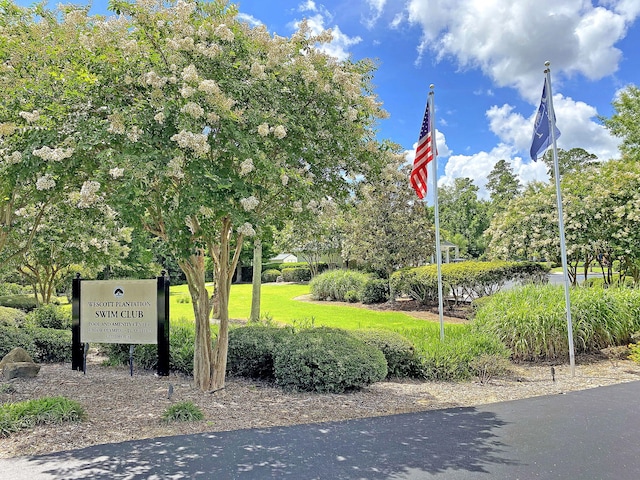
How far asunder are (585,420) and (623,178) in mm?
10070

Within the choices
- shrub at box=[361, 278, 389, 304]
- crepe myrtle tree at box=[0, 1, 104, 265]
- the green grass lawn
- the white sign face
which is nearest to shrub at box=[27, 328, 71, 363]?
the white sign face

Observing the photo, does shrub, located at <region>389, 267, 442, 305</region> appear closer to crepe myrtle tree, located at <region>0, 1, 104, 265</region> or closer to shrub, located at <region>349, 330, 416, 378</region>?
shrub, located at <region>349, 330, 416, 378</region>

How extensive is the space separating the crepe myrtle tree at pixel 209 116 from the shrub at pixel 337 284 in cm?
1384

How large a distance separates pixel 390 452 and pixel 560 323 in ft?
17.4

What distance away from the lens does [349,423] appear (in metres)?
4.75

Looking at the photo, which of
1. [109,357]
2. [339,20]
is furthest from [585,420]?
[109,357]

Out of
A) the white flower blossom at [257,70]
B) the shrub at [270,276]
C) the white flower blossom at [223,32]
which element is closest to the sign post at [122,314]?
the white flower blossom at [257,70]

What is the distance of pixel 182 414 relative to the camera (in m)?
4.79

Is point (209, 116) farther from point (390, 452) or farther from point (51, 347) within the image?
point (51, 347)

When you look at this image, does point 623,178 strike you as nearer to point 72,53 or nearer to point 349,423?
point 349,423

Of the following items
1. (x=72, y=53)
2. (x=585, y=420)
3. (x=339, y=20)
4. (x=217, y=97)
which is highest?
(x=339, y=20)

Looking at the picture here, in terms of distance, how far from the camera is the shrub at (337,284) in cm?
1955

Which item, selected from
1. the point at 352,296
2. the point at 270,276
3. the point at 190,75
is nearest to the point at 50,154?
the point at 190,75

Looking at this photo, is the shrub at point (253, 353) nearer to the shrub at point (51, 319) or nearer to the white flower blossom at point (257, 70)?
the white flower blossom at point (257, 70)
